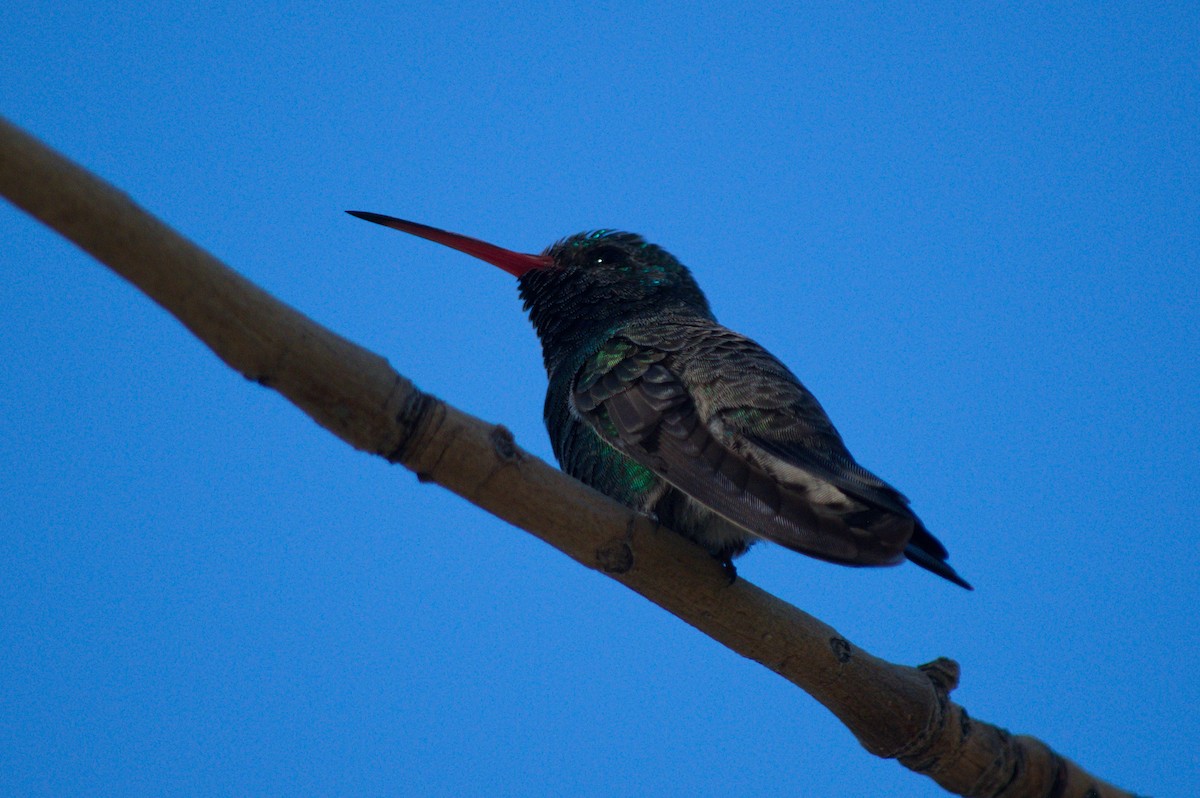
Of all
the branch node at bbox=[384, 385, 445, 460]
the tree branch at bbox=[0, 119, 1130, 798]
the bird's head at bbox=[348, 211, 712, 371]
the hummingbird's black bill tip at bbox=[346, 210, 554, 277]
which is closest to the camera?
the tree branch at bbox=[0, 119, 1130, 798]

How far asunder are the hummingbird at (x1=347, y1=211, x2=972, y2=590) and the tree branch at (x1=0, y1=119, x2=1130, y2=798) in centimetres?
25

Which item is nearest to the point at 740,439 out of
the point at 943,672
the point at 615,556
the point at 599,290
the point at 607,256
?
the point at 615,556

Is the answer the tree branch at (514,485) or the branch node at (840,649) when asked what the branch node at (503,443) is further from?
the branch node at (840,649)

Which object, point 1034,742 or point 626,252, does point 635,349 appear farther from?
point 1034,742

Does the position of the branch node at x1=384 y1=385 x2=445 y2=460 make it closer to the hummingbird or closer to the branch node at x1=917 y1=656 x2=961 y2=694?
the hummingbird

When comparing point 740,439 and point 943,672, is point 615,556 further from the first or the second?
point 943,672

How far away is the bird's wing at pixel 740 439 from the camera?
10.3ft

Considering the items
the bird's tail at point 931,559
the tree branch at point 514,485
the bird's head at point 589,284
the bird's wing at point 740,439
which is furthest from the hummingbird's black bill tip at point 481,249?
the bird's tail at point 931,559

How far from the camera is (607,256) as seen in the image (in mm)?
5375

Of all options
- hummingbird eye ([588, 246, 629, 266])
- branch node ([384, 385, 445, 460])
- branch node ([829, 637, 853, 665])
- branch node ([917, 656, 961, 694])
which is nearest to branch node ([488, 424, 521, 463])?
branch node ([384, 385, 445, 460])

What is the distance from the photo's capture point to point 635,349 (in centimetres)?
424

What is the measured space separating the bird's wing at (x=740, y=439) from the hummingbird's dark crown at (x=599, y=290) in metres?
0.65

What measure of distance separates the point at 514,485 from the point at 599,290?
7.71ft

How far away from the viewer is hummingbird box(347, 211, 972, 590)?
319 cm
